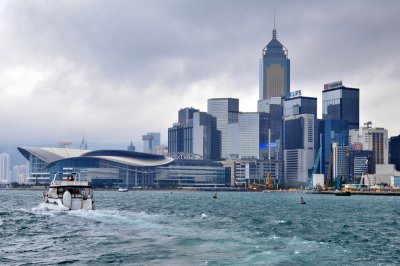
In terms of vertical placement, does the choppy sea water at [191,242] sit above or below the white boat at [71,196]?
below

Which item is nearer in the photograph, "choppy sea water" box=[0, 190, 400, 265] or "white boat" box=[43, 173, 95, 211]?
"choppy sea water" box=[0, 190, 400, 265]

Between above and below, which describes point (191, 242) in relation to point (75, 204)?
below

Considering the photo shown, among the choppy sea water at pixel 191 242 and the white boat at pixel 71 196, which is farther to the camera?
the white boat at pixel 71 196

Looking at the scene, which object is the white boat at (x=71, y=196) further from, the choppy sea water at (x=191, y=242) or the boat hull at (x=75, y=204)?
the choppy sea water at (x=191, y=242)

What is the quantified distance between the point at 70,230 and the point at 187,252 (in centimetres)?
2517

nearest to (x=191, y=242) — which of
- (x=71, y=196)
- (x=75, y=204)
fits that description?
(x=75, y=204)

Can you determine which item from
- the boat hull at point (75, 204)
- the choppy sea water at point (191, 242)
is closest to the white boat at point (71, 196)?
the boat hull at point (75, 204)

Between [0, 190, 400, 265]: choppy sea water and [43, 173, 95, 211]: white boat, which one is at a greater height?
[43, 173, 95, 211]: white boat

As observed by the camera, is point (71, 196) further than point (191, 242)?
Yes

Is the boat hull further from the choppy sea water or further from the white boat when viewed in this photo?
the choppy sea water

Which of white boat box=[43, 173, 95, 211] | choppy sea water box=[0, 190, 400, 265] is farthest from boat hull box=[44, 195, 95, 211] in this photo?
choppy sea water box=[0, 190, 400, 265]

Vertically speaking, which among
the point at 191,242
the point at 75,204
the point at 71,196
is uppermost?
the point at 71,196

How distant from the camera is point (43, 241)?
2773 inches

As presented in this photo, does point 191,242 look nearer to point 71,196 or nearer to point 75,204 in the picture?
point 75,204
